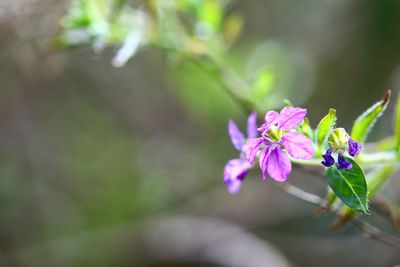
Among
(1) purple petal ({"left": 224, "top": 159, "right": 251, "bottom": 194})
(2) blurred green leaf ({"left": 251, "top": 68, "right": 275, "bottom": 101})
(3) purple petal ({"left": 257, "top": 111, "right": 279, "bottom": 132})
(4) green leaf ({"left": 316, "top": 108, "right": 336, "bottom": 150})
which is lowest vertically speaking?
(4) green leaf ({"left": 316, "top": 108, "right": 336, "bottom": 150})

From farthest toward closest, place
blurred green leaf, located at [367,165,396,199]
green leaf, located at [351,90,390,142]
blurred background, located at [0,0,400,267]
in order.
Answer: blurred background, located at [0,0,400,267], blurred green leaf, located at [367,165,396,199], green leaf, located at [351,90,390,142]

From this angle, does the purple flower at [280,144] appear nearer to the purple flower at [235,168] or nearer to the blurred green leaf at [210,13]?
the purple flower at [235,168]

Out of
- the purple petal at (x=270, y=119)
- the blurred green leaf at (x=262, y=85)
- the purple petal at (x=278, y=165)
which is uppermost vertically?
the blurred green leaf at (x=262, y=85)

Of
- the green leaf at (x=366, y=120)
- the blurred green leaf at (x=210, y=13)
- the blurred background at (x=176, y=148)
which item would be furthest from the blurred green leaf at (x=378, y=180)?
the blurred background at (x=176, y=148)

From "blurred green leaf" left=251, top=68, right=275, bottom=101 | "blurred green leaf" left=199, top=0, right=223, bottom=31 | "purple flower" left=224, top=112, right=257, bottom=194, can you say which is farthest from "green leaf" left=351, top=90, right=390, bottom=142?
"blurred green leaf" left=199, top=0, right=223, bottom=31

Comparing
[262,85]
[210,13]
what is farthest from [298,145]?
[210,13]

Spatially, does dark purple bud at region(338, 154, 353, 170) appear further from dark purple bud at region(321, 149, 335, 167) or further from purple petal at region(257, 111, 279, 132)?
purple petal at region(257, 111, 279, 132)

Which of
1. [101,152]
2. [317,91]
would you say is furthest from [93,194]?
[317,91]
